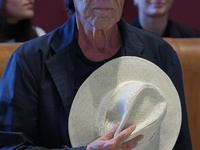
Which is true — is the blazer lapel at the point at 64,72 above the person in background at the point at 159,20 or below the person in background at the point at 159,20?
above

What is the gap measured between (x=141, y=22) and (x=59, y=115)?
1.61 meters

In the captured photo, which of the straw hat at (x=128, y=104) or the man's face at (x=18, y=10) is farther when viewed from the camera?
the man's face at (x=18, y=10)

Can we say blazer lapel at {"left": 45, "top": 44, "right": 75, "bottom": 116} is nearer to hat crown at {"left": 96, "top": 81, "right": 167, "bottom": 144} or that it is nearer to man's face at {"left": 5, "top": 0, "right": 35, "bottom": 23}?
hat crown at {"left": 96, "top": 81, "right": 167, "bottom": 144}

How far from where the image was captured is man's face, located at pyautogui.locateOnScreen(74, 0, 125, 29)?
0.95 m

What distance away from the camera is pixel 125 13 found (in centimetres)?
319

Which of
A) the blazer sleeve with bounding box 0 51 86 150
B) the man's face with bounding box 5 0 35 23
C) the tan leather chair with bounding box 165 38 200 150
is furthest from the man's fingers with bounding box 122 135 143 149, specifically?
the man's face with bounding box 5 0 35 23

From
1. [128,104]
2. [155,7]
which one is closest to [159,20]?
Result: [155,7]

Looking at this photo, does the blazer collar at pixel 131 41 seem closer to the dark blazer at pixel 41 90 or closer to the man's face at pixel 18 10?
the dark blazer at pixel 41 90

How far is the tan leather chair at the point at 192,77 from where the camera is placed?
1.46 m

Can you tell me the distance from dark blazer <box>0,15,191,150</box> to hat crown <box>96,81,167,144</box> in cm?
12

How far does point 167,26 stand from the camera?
2496 mm

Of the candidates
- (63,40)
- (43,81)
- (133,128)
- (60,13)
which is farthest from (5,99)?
(60,13)

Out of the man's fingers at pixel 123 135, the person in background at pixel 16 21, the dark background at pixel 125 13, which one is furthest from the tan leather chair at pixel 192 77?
the dark background at pixel 125 13

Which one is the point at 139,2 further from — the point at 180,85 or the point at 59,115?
the point at 59,115
